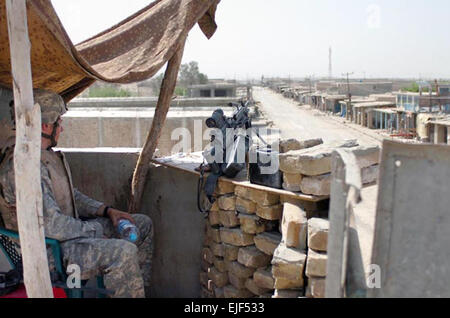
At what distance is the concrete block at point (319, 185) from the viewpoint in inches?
144

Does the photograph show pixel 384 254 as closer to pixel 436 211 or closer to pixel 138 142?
pixel 436 211

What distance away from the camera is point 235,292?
4.53 m

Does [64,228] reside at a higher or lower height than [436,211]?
lower

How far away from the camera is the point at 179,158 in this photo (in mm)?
5535

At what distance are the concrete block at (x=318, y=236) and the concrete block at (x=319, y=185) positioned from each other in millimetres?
370

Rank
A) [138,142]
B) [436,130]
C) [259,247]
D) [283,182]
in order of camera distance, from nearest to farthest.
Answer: [283,182] < [259,247] < [138,142] < [436,130]

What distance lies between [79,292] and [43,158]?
102cm

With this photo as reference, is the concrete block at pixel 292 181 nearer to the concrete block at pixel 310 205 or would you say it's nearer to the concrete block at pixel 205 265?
the concrete block at pixel 310 205

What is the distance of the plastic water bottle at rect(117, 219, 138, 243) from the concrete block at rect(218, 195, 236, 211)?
97 cm

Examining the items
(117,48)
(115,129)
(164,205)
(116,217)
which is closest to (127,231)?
(116,217)

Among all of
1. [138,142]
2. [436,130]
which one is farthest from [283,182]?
[436,130]

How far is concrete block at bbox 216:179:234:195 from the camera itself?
4551 millimetres

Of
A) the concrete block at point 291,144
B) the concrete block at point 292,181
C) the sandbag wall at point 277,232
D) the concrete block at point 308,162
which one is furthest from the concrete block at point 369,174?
the concrete block at point 291,144

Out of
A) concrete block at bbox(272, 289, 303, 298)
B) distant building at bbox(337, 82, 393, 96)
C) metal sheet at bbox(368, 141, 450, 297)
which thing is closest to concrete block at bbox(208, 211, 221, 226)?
concrete block at bbox(272, 289, 303, 298)
